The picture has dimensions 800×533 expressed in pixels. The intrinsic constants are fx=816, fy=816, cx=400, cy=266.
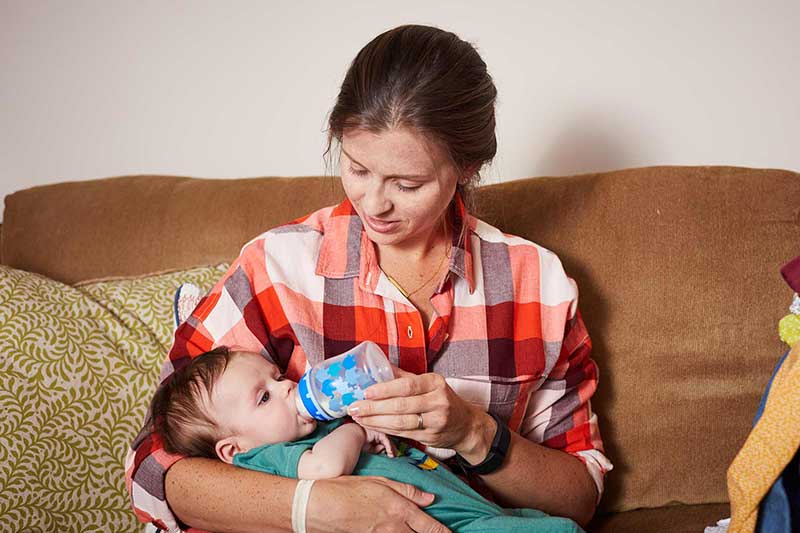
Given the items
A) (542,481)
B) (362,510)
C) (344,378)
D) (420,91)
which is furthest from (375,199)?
(542,481)

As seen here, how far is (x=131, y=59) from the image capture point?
271 centimetres

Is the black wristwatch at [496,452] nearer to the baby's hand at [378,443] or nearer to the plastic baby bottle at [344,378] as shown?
the baby's hand at [378,443]

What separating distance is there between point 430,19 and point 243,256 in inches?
41.8

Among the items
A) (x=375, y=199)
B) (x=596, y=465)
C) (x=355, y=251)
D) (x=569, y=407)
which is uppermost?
(x=375, y=199)

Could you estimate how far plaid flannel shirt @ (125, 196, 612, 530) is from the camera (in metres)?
1.57

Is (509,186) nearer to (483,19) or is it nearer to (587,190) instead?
(587,190)

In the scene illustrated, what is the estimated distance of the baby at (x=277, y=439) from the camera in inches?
55.4

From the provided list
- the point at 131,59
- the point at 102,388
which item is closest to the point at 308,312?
the point at 102,388

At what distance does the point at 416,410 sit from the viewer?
1.32 m

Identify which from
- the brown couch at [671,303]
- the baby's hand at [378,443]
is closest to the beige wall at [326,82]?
the brown couch at [671,303]

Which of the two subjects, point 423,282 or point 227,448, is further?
point 423,282

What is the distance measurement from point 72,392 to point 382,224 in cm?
79

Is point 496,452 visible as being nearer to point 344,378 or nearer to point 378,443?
point 378,443

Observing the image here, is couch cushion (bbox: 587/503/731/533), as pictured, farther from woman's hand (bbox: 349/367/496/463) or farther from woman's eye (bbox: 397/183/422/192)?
woman's eye (bbox: 397/183/422/192)
